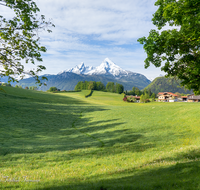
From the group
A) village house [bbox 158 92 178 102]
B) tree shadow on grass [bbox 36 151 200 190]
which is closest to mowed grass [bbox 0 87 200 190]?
tree shadow on grass [bbox 36 151 200 190]

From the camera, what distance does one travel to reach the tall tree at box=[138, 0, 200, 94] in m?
10.9

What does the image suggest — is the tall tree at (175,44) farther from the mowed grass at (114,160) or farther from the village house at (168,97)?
the village house at (168,97)

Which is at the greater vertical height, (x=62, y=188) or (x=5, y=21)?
(x=5, y=21)

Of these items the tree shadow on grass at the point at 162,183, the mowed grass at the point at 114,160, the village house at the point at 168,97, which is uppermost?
the village house at the point at 168,97

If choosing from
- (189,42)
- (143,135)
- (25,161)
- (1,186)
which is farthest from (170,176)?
(143,135)

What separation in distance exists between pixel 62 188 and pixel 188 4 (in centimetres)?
1352

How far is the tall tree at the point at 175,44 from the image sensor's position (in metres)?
10.9

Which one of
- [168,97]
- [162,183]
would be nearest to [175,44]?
[162,183]

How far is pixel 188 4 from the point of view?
968 cm

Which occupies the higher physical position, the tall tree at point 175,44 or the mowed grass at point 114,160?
the tall tree at point 175,44

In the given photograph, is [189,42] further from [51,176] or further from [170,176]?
[51,176]

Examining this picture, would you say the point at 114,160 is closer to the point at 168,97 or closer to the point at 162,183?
the point at 162,183

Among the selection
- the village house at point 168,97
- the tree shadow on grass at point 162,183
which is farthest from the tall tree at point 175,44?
the village house at point 168,97

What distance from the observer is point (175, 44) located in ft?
43.0
